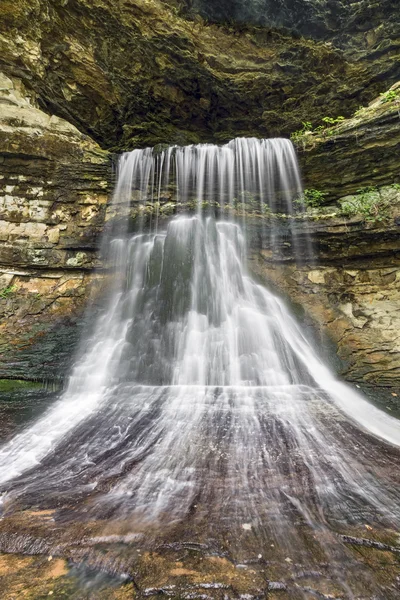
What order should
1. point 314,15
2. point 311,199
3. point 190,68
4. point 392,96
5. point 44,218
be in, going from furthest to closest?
point 314,15 < point 190,68 < point 311,199 < point 44,218 < point 392,96

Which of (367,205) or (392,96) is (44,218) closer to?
(367,205)

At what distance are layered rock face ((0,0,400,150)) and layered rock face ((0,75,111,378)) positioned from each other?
1.84 metres

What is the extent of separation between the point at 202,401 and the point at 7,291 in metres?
6.39

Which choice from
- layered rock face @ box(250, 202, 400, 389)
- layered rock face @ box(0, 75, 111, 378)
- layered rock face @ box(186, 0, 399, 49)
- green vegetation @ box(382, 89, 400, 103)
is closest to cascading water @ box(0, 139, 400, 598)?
layered rock face @ box(250, 202, 400, 389)

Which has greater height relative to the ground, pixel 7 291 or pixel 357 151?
pixel 357 151

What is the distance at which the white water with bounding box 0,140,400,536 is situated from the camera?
9.35 ft

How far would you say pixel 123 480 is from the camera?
307cm

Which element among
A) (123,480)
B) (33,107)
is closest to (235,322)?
(123,480)

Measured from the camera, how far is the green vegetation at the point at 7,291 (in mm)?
8093

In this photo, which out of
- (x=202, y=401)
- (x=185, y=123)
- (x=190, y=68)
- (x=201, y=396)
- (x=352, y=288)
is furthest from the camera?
(x=185, y=123)

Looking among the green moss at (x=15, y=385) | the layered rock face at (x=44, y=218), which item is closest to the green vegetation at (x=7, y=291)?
the layered rock face at (x=44, y=218)

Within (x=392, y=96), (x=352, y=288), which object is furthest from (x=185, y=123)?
(x=352, y=288)

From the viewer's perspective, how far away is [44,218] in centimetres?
887

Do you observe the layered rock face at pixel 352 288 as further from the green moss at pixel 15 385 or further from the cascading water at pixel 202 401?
the green moss at pixel 15 385
